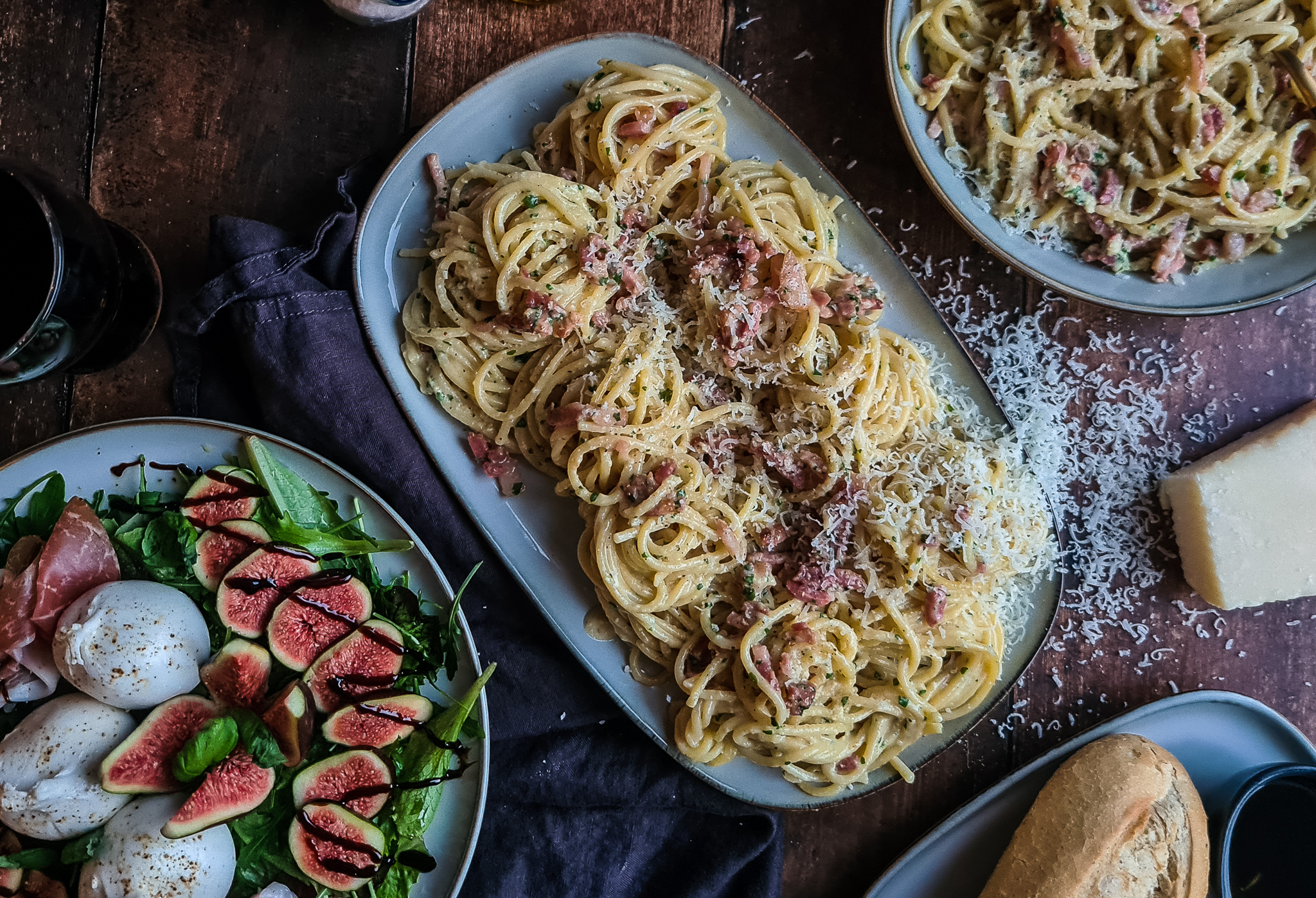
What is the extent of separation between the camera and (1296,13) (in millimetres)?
2545

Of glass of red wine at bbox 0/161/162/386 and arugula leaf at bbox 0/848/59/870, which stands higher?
glass of red wine at bbox 0/161/162/386

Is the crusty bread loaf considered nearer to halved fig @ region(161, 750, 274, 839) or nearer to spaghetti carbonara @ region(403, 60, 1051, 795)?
spaghetti carbonara @ region(403, 60, 1051, 795)

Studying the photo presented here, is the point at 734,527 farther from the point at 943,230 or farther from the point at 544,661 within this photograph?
the point at 943,230

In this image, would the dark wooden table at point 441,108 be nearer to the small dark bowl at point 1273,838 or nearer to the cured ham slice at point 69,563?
the small dark bowl at point 1273,838

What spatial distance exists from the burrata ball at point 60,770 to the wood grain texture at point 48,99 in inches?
38.2

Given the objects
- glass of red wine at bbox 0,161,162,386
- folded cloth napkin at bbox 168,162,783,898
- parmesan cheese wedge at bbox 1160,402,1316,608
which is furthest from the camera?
parmesan cheese wedge at bbox 1160,402,1316,608

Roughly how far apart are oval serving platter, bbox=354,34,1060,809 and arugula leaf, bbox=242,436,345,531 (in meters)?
0.35

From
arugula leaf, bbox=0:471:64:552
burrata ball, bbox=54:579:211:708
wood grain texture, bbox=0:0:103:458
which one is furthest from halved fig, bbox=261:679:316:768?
Result: wood grain texture, bbox=0:0:103:458

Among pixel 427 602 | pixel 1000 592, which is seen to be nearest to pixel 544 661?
pixel 427 602

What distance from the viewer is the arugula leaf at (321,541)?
232 cm

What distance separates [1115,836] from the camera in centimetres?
240

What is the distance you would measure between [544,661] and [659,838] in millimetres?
754

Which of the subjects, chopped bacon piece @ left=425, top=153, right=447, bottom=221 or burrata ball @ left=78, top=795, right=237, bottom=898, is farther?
chopped bacon piece @ left=425, top=153, right=447, bottom=221

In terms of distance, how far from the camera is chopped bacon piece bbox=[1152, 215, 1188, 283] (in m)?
2.56
